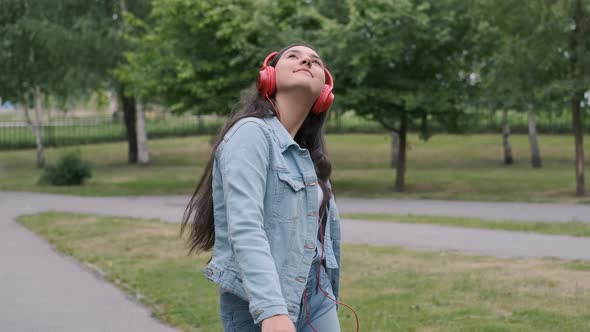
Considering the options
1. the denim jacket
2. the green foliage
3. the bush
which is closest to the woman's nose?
the denim jacket

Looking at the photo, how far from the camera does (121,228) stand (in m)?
13.3

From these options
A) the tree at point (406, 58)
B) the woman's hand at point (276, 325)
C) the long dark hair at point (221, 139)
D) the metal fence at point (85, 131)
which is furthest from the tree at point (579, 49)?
the metal fence at point (85, 131)

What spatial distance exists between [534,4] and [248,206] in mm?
16620

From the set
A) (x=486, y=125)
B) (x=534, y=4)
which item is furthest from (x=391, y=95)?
(x=486, y=125)

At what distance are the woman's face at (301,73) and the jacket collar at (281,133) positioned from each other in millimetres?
141

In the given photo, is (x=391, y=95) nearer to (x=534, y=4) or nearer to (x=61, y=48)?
(x=534, y=4)

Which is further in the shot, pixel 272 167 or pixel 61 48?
pixel 61 48

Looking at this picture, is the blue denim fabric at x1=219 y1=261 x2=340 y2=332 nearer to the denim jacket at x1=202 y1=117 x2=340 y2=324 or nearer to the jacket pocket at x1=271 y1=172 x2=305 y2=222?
the denim jacket at x1=202 y1=117 x2=340 y2=324

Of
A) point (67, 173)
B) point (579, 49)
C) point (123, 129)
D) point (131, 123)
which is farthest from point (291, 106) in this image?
point (123, 129)

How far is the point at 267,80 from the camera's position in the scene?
310 cm

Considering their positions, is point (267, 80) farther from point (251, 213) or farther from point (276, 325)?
point (276, 325)

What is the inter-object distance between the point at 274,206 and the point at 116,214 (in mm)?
13408

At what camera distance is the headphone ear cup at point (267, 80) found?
3100 millimetres

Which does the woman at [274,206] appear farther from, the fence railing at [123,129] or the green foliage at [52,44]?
the fence railing at [123,129]
